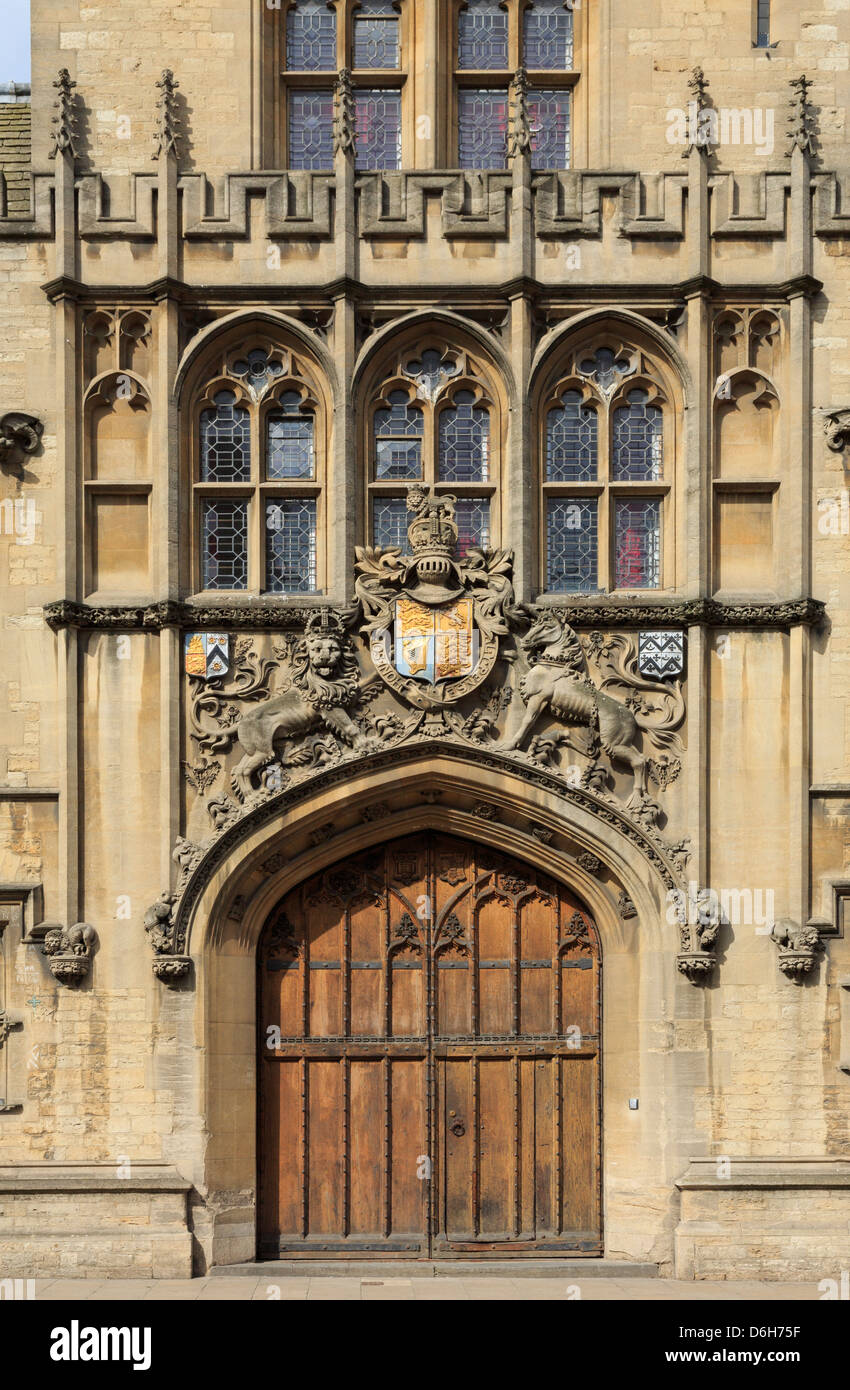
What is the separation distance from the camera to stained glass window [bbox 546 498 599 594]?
16.7 meters

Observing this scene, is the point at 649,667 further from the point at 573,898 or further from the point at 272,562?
the point at 272,562

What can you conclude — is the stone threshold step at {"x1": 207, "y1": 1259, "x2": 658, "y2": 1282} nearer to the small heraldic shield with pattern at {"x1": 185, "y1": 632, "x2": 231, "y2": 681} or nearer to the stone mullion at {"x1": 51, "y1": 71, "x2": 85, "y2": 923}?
the stone mullion at {"x1": 51, "y1": 71, "x2": 85, "y2": 923}

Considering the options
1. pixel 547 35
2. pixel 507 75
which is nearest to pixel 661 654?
pixel 507 75

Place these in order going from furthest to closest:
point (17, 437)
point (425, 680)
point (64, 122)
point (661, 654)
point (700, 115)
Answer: point (700, 115) < point (64, 122) < point (17, 437) < point (661, 654) < point (425, 680)

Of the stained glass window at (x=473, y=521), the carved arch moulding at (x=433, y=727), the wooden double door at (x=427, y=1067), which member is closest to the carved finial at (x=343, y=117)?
the carved arch moulding at (x=433, y=727)

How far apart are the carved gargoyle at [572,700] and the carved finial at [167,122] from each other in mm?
5426

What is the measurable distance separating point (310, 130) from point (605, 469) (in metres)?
4.52

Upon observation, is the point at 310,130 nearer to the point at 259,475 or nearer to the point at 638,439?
the point at 259,475

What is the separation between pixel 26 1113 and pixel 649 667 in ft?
22.0

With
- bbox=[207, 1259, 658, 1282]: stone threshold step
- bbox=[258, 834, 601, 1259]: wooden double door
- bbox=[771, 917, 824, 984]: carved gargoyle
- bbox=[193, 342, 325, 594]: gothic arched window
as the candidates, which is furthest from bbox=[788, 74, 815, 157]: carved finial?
bbox=[207, 1259, 658, 1282]: stone threshold step

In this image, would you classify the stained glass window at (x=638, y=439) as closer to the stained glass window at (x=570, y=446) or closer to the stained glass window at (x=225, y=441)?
the stained glass window at (x=570, y=446)

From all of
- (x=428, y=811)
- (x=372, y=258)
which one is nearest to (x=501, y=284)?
(x=372, y=258)

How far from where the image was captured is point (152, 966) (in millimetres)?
16016

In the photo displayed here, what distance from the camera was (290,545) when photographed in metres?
16.8
